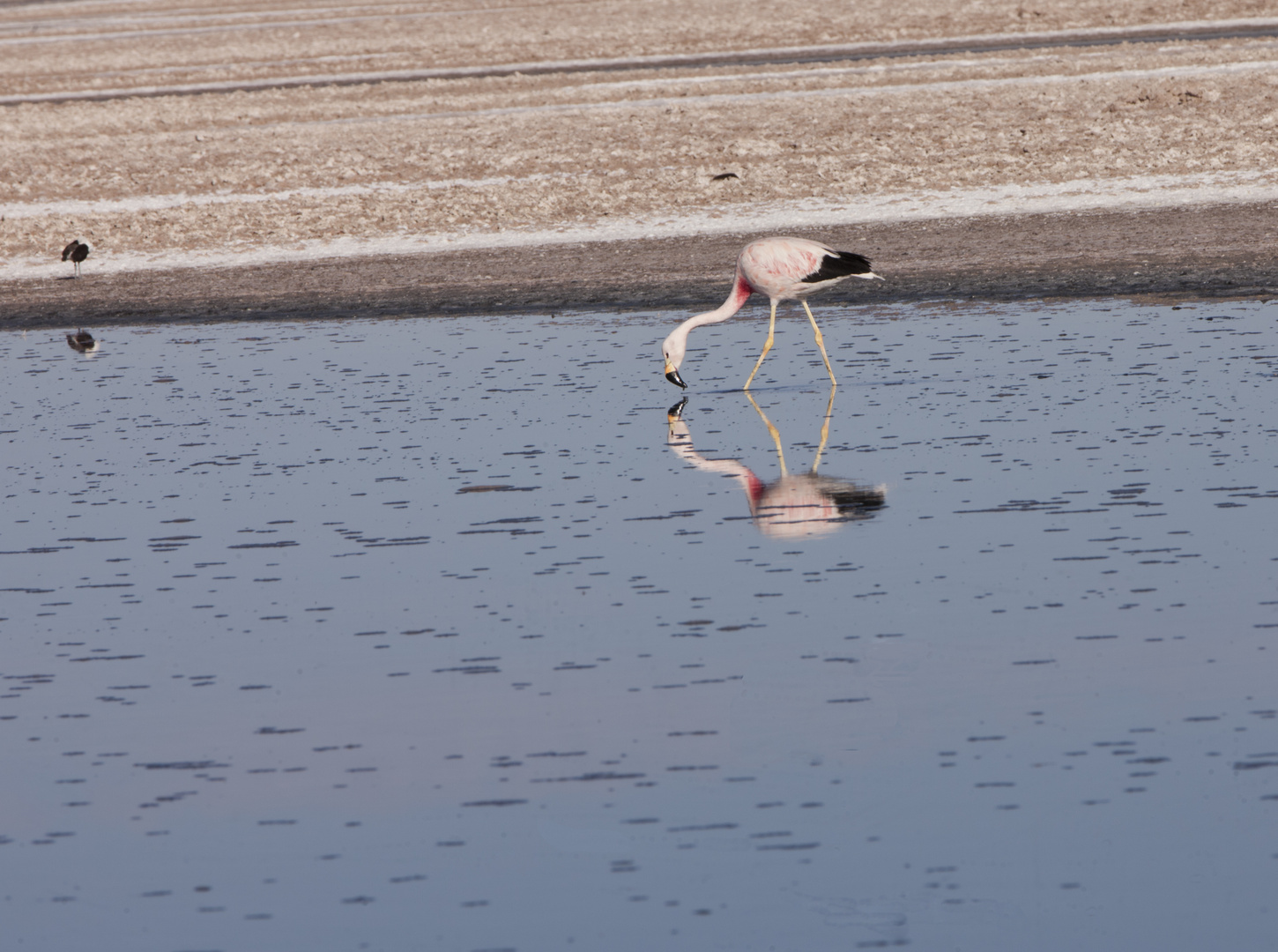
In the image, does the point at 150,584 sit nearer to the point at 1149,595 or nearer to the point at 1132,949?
the point at 1149,595

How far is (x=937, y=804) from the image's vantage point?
15.5 feet

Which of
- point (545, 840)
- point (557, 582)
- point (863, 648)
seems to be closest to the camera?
point (545, 840)

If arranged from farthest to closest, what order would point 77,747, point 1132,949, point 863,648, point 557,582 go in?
point 557,582, point 863,648, point 77,747, point 1132,949

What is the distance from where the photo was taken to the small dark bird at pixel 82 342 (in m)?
13.6

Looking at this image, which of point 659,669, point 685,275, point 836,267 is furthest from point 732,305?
point 659,669

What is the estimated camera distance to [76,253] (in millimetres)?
17391

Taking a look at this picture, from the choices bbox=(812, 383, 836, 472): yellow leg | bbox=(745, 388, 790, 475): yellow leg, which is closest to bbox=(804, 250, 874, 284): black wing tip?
bbox=(812, 383, 836, 472): yellow leg

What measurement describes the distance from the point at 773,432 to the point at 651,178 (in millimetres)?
10732

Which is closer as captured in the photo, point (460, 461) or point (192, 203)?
point (460, 461)

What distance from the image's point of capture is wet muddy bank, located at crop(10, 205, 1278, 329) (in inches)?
532

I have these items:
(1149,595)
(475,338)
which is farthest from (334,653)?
(475,338)

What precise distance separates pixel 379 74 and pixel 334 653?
3184 cm

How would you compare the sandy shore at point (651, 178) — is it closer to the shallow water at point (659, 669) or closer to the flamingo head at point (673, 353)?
the flamingo head at point (673, 353)

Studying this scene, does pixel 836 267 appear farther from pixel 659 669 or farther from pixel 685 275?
pixel 659 669
